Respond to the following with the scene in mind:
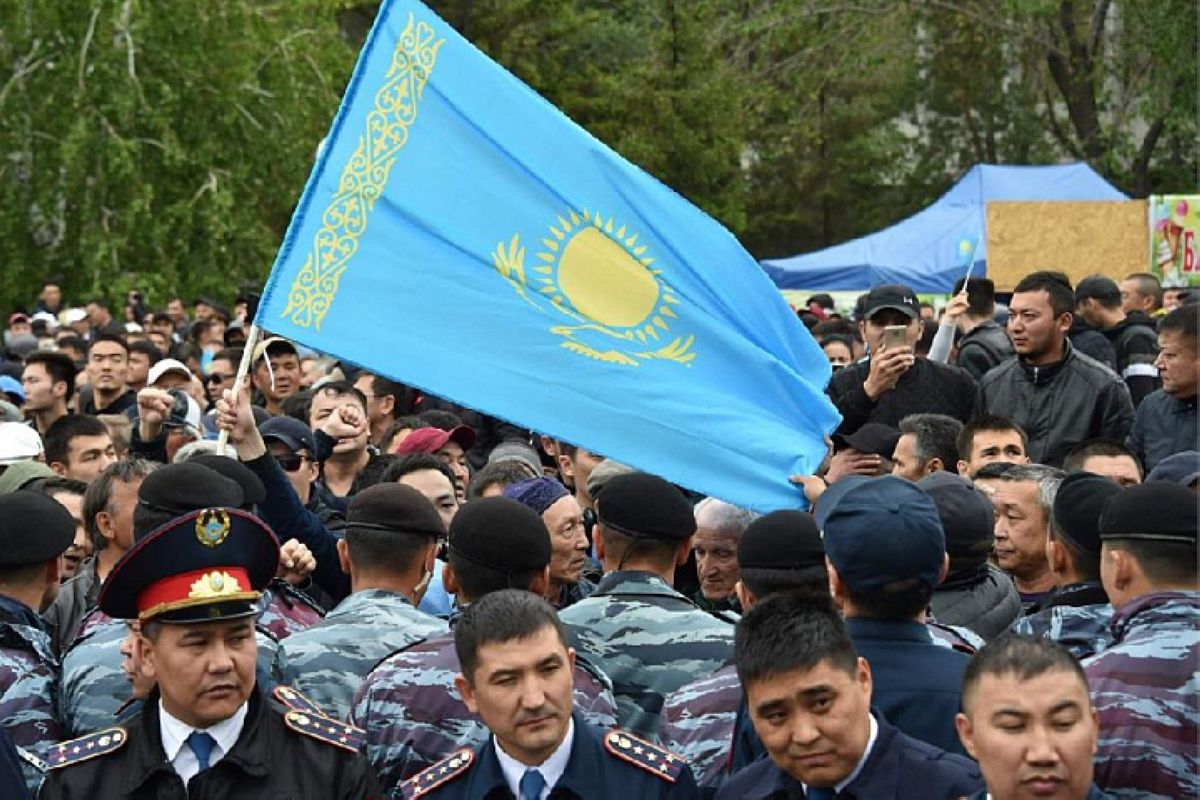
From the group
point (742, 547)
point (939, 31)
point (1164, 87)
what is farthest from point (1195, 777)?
point (939, 31)

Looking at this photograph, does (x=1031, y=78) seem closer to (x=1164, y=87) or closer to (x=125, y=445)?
(x=1164, y=87)

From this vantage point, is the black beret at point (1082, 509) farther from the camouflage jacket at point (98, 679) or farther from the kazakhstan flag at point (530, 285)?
the camouflage jacket at point (98, 679)

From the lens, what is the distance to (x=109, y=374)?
501 inches

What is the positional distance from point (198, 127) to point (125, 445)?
53.1ft

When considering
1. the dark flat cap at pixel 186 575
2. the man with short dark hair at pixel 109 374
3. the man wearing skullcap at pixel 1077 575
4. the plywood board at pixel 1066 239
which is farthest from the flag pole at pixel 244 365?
the plywood board at pixel 1066 239

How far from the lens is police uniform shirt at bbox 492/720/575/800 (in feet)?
14.4

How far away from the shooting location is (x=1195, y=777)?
4.38m

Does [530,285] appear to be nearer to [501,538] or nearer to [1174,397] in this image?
[501,538]

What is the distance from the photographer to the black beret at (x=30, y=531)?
19.3 feet

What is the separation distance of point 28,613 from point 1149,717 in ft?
10.9

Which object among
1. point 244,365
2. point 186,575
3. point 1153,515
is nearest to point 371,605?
point 244,365

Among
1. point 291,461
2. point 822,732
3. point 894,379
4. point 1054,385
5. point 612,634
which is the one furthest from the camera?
point 1054,385

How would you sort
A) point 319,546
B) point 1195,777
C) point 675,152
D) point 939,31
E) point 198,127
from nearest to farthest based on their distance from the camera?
point 1195,777 → point 319,546 → point 198,127 → point 675,152 → point 939,31

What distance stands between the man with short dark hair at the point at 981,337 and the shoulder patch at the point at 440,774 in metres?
7.10
